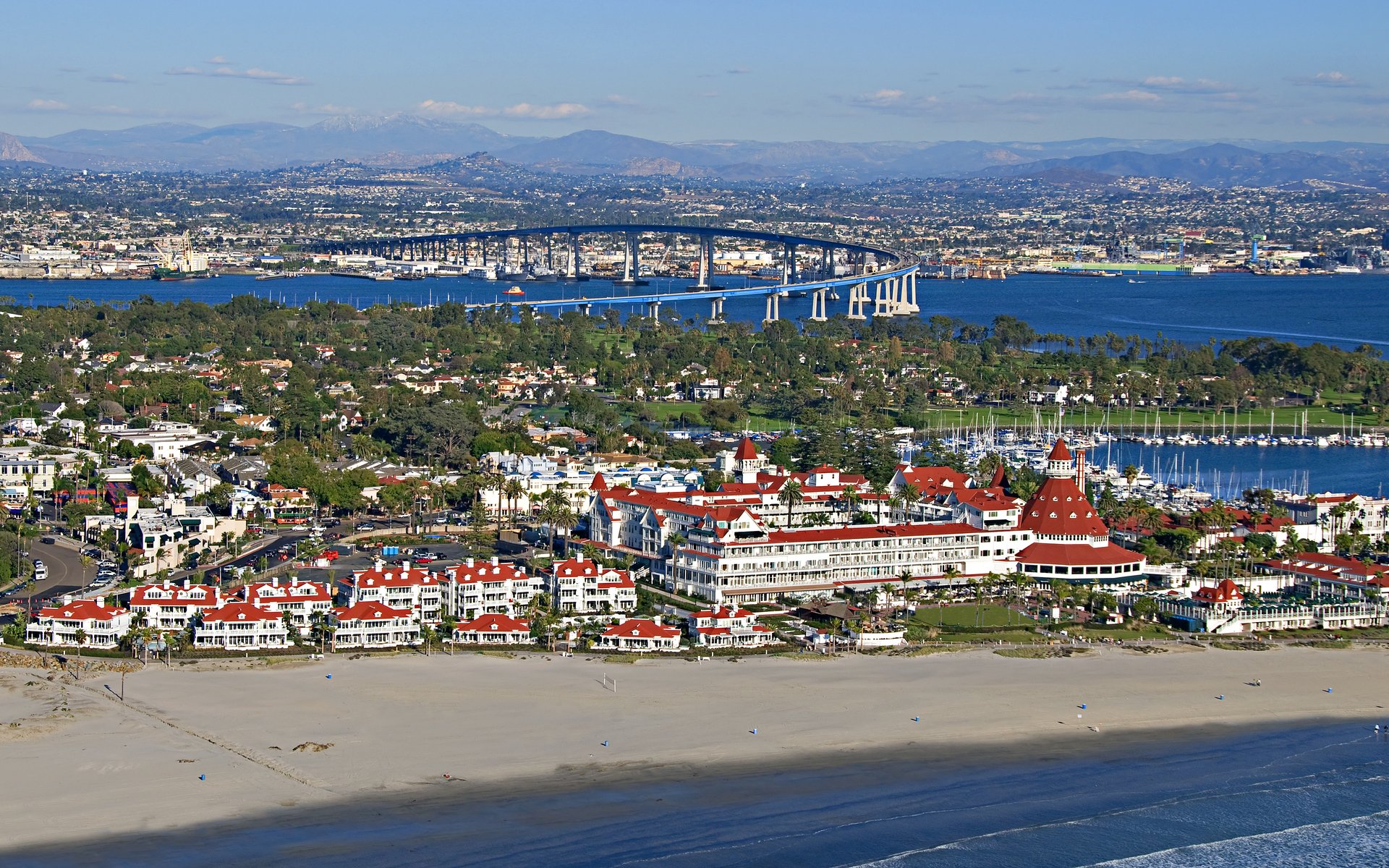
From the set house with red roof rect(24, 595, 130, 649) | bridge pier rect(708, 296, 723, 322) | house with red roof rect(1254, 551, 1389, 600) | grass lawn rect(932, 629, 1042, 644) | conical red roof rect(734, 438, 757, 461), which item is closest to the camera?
house with red roof rect(24, 595, 130, 649)

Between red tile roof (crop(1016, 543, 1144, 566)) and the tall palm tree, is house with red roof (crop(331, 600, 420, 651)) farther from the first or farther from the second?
red tile roof (crop(1016, 543, 1144, 566))

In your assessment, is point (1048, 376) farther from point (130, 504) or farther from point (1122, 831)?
point (1122, 831)

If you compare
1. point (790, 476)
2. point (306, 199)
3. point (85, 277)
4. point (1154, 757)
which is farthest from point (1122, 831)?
point (306, 199)

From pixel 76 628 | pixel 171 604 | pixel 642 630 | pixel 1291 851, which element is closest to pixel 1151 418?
pixel 642 630

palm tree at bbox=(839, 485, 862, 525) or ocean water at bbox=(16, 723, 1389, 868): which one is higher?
palm tree at bbox=(839, 485, 862, 525)

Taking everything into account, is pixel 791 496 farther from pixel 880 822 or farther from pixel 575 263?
pixel 575 263

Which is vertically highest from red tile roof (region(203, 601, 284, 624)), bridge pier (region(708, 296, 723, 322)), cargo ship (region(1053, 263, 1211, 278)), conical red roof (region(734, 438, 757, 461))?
conical red roof (region(734, 438, 757, 461))

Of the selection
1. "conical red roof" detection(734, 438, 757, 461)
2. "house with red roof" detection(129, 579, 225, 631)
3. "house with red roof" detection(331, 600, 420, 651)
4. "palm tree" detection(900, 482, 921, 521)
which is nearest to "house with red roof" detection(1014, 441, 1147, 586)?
"palm tree" detection(900, 482, 921, 521)
